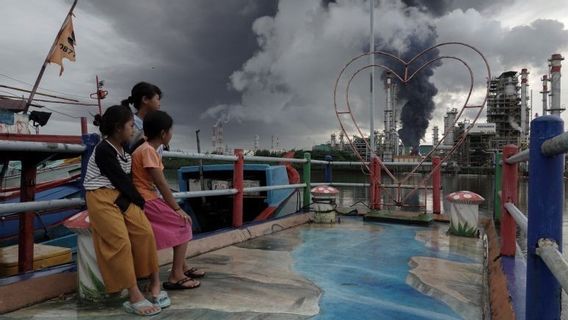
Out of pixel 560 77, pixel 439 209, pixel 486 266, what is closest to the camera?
pixel 486 266

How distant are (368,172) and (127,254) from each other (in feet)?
14.8

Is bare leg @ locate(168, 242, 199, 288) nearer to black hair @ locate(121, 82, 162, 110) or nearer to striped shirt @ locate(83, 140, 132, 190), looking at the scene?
striped shirt @ locate(83, 140, 132, 190)

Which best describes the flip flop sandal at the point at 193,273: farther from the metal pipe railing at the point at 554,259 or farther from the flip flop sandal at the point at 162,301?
the metal pipe railing at the point at 554,259

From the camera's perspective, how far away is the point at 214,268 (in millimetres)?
3029

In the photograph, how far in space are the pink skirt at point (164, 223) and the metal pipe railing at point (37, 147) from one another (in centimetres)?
57

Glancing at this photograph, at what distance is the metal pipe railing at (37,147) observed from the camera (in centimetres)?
207

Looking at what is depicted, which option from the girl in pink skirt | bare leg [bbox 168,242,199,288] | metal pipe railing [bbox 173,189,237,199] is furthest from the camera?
metal pipe railing [bbox 173,189,237,199]

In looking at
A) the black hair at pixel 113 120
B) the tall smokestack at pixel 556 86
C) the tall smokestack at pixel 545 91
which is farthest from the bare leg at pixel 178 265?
the tall smokestack at pixel 545 91

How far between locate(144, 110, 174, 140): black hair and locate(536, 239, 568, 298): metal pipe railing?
193 centimetres

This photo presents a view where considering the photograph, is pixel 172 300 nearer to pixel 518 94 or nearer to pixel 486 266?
pixel 486 266

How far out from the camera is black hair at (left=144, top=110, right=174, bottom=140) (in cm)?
234

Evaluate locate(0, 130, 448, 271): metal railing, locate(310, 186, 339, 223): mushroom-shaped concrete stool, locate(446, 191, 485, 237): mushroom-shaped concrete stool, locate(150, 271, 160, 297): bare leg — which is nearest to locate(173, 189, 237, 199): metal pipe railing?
locate(0, 130, 448, 271): metal railing

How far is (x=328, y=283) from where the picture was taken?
2650 mm

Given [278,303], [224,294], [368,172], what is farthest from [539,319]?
[368,172]
